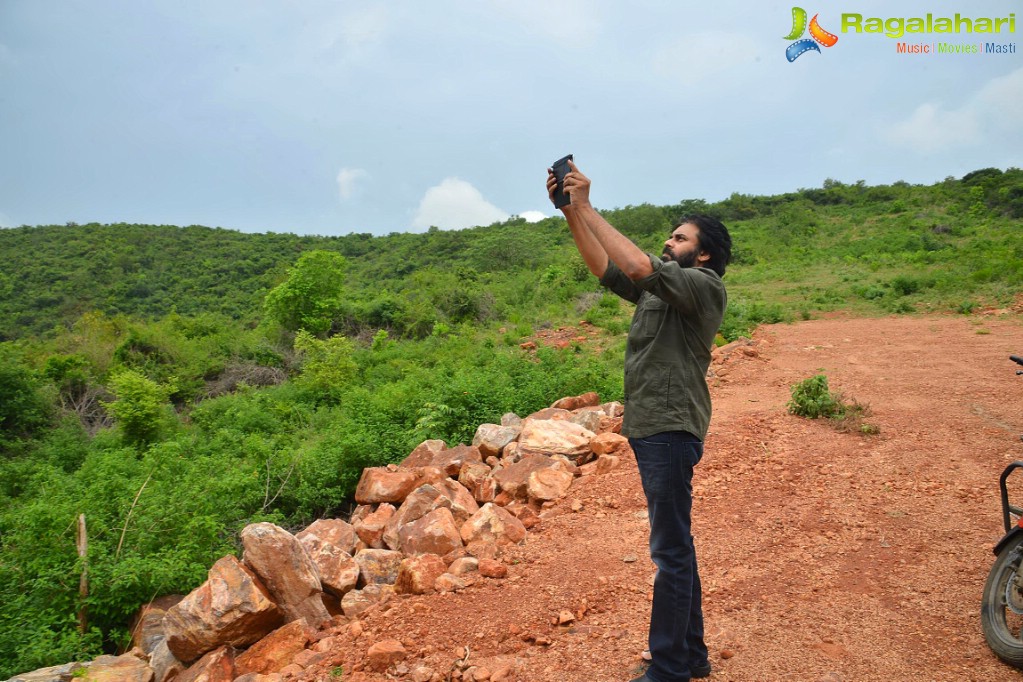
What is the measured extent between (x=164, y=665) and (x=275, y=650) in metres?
0.84

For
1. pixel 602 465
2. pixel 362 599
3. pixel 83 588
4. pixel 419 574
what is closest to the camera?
pixel 419 574

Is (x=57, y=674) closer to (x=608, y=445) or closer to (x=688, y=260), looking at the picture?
(x=608, y=445)

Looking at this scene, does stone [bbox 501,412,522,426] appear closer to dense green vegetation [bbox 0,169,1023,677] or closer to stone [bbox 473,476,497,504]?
dense green vegetation [bbox 0,169,1023,677]

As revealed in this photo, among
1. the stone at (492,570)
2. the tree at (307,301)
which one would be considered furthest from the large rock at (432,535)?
the tree at (307,301)

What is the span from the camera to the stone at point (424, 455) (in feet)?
20.6

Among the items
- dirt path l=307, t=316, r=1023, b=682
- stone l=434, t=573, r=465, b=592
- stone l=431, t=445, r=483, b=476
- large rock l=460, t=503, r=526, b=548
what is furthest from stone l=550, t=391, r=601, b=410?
stone l=434, t=573, r=465, b=592

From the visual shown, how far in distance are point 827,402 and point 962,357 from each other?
3.57 meters

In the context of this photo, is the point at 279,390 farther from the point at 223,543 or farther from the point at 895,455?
the point at 895,455

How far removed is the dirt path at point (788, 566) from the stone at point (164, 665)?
1.22 metres

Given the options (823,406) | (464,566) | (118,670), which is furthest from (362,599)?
(823,406)

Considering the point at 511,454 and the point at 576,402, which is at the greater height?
the point at 576,402

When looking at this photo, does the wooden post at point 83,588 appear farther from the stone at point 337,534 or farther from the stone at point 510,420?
the stone at point 510,420

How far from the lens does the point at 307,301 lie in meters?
17.5

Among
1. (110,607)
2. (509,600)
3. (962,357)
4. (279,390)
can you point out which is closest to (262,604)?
(509,600)
